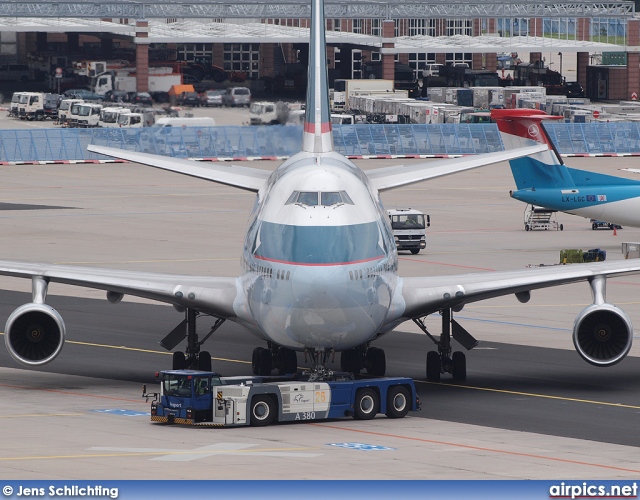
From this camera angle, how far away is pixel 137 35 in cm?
16662

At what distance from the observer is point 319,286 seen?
110 ft

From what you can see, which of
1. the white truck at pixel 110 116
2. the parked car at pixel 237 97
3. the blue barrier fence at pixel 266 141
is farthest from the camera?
the parked car at pixel 237 97

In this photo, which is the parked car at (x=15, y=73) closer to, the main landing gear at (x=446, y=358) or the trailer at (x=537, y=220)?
the trailer at (x=537, y=220)

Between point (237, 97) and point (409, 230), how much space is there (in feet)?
302

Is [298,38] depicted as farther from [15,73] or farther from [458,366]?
[458,366]

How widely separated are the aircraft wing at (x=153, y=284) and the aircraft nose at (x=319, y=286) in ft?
14.1

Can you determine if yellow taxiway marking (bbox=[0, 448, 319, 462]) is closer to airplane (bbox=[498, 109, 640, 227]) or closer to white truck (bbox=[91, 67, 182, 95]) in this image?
airplane (bbox=[498, 109, 640, 227])

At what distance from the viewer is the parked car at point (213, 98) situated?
537 feet

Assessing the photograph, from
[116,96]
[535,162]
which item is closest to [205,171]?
[535,162]

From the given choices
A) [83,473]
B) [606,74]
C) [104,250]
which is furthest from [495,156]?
[606,74]

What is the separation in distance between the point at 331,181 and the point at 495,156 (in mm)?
9089

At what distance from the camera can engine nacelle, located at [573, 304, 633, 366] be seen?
38094mm

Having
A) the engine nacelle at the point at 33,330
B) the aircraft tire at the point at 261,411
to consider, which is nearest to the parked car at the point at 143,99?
the engine nacelle at the point at 33,330

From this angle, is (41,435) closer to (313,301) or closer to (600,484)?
(313,301)
